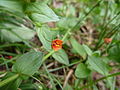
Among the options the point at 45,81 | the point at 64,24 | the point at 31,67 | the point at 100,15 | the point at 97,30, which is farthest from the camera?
the point at 97,30

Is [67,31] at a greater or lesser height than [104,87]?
greater

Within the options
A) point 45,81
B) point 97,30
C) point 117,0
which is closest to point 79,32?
point 97,30

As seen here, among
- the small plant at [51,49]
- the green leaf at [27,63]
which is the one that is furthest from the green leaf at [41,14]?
the green leaf at [27,63]

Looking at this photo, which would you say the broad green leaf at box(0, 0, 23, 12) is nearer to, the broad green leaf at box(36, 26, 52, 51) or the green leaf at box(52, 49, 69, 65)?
the broad green leaf at box(36, 26, 52, 51)

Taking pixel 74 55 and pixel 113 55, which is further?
pixel 74 55

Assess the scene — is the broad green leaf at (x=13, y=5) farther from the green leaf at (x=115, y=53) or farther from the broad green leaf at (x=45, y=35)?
the green leaf at (x=115, y=53)

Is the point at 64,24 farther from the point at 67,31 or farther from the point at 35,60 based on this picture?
the point at 35,60
